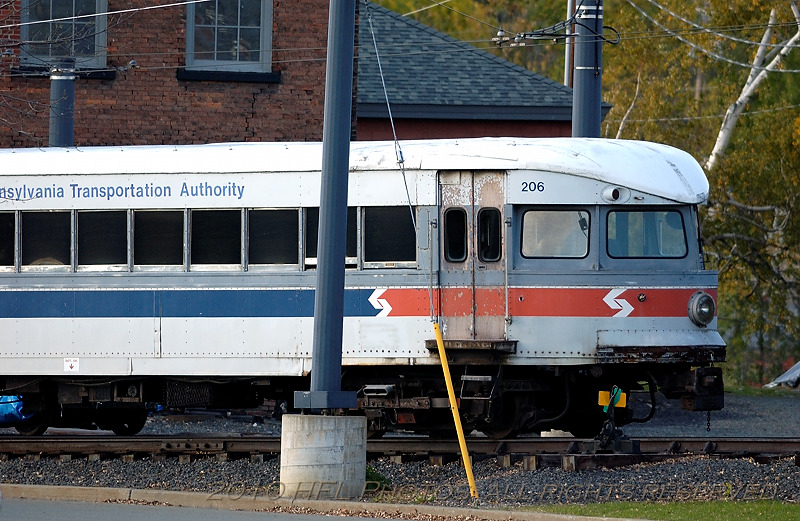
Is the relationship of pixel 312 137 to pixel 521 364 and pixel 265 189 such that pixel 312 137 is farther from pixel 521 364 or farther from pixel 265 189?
pixel 521 364

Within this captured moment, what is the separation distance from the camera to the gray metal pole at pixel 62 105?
17.2 m

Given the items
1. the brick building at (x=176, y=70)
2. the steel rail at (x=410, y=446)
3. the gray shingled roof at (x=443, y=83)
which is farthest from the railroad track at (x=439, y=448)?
the gray shingled roof at (x=443, y=83)

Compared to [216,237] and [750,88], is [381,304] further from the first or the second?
[750,88]

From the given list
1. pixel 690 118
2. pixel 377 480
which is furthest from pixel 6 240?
pixel 690 118

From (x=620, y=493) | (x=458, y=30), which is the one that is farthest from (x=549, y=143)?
(x=458, y=30)

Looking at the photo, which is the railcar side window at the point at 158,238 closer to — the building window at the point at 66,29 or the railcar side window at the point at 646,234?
the railcar side window at the point at 646,234

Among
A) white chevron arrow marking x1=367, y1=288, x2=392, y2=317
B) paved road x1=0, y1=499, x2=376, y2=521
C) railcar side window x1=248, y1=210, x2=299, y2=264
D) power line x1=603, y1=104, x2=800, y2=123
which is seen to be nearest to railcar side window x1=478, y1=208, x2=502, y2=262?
white chevron arrow marking x1=367, y1=288, x2=392, y2=317

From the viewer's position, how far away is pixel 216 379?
14.5 metres

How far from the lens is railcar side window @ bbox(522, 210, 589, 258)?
13.6m

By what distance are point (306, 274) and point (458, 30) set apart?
3702 centimetres

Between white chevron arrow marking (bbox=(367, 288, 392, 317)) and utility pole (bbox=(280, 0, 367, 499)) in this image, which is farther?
white chevron arrow marking (bbox=(367, 288, 392, 317))

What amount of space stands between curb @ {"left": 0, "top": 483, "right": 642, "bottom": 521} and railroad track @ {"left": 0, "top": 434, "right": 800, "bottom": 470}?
2.03 meters

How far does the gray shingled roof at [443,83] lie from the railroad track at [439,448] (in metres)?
11.1

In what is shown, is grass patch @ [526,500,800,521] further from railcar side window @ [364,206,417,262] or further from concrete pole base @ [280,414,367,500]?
railcar side window @ [364,206,417,262]
